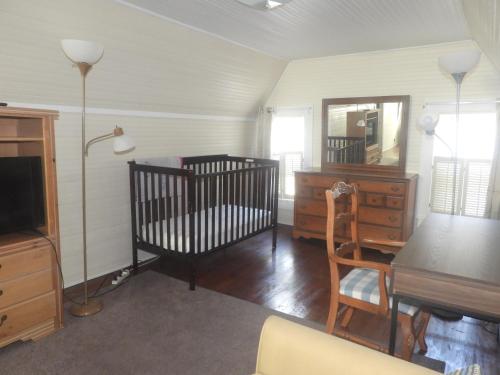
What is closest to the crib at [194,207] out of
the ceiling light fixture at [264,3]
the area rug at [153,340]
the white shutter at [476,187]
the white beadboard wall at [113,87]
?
the white beadboard wall at [113,87]

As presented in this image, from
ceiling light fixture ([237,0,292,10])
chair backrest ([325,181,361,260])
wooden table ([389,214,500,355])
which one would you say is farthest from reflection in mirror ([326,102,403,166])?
ceiling light fixture ([237,0,292,10])

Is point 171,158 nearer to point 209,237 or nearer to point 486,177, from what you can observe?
point 209,237

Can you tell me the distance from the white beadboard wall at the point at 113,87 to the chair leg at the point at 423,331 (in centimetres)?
248

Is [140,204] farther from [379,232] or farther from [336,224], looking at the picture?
[379,232]

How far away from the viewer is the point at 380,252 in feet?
12.9

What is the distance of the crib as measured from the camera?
2926 mm

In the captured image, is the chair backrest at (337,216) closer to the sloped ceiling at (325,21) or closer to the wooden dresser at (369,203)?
the sloped ceiling at (325,21)

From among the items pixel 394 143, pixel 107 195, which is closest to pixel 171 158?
pixel 107 195

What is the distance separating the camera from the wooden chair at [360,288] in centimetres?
185

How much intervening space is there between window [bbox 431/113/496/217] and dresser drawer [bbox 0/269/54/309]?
3476mm

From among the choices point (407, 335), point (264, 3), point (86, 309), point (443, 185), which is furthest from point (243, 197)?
point (443, 185)

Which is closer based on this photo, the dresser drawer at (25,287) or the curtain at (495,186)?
Answer: the dresser drawer at (25,287)

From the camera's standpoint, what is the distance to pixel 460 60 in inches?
107

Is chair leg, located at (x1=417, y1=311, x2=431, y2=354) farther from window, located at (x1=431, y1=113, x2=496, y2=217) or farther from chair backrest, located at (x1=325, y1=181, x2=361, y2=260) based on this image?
window, located at (x1=431, y1=113, x2=496, y2=217)
